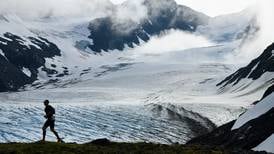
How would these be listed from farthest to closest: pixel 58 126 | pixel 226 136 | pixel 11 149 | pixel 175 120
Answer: pixel 175 120
pixel 58 126
pixel 226 136
pixel 11 149

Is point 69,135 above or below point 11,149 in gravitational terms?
below

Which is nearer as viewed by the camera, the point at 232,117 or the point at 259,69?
the point at 232,117

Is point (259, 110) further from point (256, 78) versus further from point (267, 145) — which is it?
point (256, 78)

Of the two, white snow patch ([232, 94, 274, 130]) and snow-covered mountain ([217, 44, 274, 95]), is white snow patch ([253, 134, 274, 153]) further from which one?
snow-covered mountain ([217, 44, 274, 95])

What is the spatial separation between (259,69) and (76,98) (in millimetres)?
57846

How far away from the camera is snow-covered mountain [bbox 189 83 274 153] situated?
47041 mm

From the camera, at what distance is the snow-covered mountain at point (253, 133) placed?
4704 cm

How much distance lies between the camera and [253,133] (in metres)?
53.2

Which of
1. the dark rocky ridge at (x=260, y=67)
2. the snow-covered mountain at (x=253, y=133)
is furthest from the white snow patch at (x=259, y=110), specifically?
the dark rocky ridge at (x=260, y=67)

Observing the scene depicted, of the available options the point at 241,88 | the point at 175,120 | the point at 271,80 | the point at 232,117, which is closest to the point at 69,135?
the point at 175,120

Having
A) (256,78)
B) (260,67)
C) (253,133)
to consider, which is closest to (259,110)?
(253,133)

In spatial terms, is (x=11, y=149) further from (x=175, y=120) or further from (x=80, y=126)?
(x=175, y=120)

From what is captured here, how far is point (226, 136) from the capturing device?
63000 millimetres

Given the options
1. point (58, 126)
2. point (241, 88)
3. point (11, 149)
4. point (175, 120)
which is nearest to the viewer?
point (11, 149)
